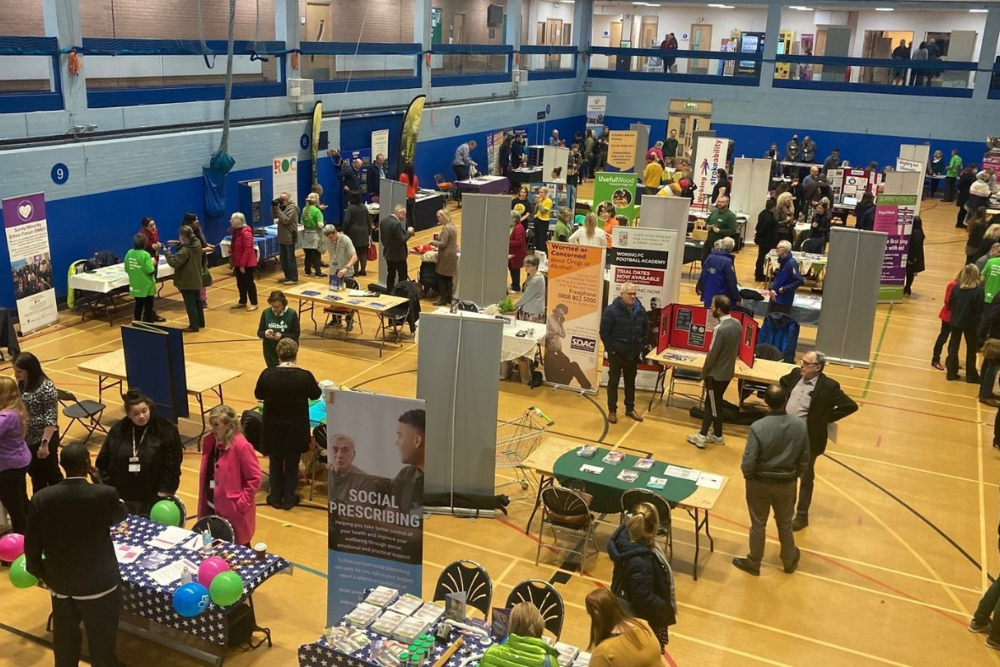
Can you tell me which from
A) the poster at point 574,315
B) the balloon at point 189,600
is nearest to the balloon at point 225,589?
the balloon at point 189,600

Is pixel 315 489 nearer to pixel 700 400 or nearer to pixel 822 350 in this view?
pixel 700 400

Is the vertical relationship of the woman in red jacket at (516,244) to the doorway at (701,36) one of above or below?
below

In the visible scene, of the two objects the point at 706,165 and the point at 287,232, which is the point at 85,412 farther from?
the point at 706,165

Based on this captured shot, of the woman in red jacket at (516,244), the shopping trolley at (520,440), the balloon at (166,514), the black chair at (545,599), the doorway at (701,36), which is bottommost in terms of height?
the shopping trolley at (520,440)

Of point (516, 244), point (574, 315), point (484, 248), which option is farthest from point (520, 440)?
point (516, 244)

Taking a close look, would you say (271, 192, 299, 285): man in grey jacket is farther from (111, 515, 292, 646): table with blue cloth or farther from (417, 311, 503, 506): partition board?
(111, 515, 292, 646): table with blue cloth

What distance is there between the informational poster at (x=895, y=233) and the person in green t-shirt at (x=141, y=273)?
1162 cm

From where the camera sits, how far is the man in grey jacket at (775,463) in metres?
7.14

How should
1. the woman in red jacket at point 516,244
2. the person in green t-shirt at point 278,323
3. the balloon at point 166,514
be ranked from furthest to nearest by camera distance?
the woman in red jacket at point 516,244
the person in green t-shirt at point 278,323
the balloon at point 166,514

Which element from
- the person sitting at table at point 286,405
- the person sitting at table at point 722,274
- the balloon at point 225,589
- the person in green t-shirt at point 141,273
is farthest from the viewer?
the person sitting at table at point 722,274

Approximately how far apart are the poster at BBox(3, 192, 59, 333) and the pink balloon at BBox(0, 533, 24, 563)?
7212 millimetres

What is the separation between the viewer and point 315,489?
864cm

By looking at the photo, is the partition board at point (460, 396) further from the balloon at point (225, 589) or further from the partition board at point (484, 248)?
the partition board at point (484, 248)

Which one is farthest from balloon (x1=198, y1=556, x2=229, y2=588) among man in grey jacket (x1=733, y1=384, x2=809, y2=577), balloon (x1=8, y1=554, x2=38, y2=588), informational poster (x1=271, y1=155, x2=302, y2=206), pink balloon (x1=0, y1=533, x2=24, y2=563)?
informational poster (x1=271, y1=155, x2=302, y2=206)
